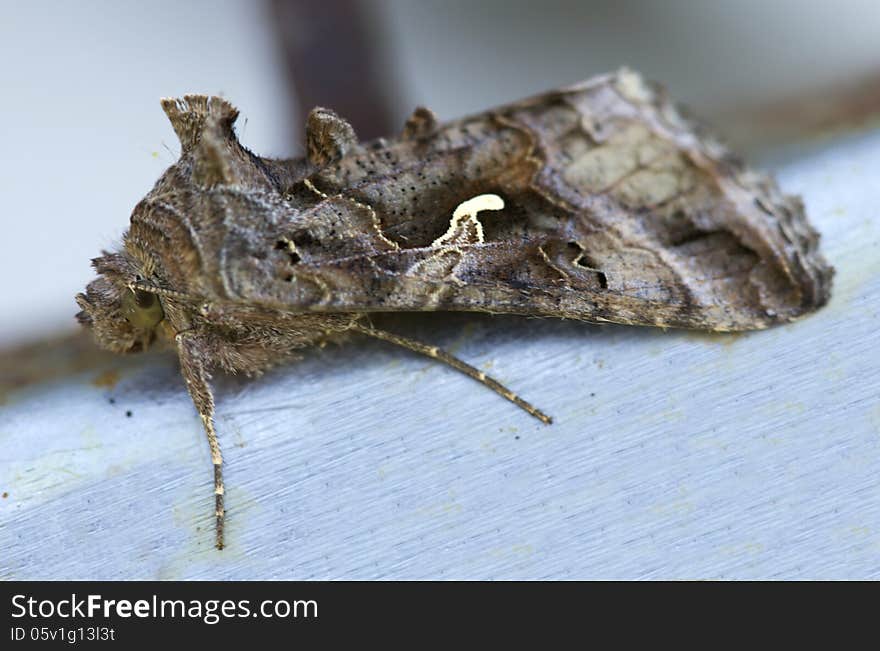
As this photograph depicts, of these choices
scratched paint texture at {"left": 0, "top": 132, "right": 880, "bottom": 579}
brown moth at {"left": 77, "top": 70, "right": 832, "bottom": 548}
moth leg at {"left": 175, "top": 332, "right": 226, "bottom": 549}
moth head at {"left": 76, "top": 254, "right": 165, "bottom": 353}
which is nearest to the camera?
scratched paint texture at {"left": 0, "top": 132, "right": 880, "bottom": 579}

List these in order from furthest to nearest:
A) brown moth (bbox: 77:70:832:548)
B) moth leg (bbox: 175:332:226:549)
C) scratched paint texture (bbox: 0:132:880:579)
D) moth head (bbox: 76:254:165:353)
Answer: moth head (bbox: 76:254:165:353) < brown moth (bbox: 77:70:832:548) < moth leg (bbox: 175:332:226:549) < scratched paint texture (bbox: 0:132:880:579)

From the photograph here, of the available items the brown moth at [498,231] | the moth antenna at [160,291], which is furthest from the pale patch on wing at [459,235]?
the moth antenna at [160,291]

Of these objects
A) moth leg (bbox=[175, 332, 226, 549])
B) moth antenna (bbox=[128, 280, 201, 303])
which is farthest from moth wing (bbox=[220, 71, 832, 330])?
moth leg (bbox=[175, 332, 226, 549])

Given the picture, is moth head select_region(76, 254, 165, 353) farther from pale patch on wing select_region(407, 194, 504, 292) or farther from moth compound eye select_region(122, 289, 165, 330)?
pale patch on wing select_region(407, 194, 504, 292)

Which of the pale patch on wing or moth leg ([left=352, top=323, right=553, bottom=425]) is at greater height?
the pale patch on wing

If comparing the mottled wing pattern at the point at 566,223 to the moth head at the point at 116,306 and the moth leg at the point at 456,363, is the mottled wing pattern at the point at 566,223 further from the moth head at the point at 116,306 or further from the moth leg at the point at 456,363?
the moth head at the point at 116,306

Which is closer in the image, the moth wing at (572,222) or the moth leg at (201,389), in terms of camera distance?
the moth leg at (201,389)

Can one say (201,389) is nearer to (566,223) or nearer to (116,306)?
(116,306)

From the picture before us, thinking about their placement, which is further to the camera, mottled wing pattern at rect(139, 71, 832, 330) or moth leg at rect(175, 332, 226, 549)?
mottled wing pattern at rect(139, 71, 832, 330)

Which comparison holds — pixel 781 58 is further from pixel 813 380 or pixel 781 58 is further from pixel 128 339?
pixel 128 339
